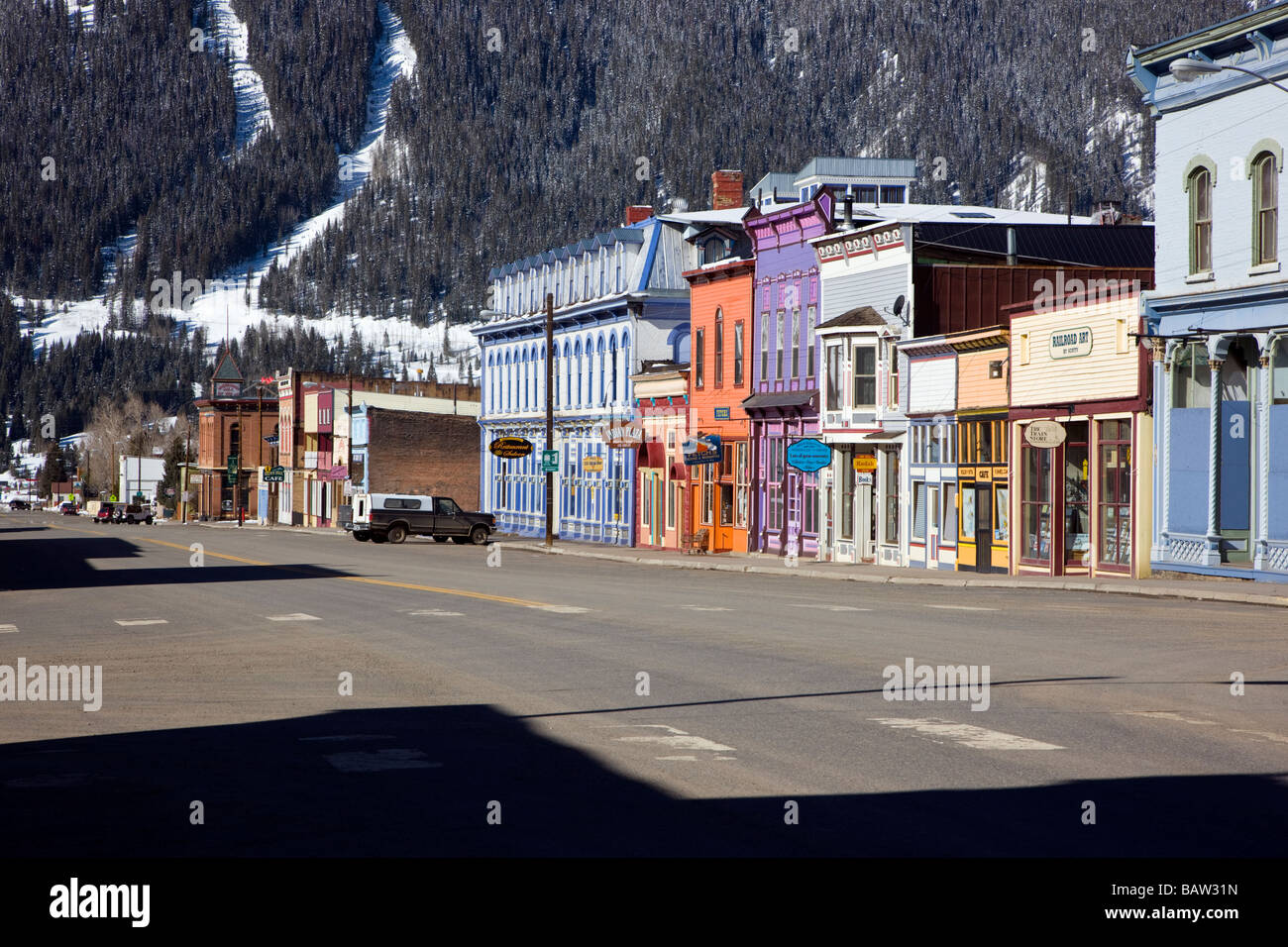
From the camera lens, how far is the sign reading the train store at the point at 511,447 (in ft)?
224

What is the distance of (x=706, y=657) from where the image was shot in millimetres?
17531

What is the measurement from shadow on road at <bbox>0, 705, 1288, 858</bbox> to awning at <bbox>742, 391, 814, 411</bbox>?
124 ft

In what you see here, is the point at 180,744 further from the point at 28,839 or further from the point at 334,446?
the point at 334,446

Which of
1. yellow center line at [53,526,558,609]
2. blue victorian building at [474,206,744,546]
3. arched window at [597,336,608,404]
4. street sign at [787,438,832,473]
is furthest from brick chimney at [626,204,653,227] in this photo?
yellow center line at [53,526,558,609]

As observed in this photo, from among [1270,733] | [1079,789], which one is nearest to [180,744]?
[1079,789]

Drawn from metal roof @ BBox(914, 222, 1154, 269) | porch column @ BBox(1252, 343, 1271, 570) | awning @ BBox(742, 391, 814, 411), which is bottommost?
porch column @ BBox(1252, 343, 1271, 570)

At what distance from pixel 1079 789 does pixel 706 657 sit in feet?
26.6

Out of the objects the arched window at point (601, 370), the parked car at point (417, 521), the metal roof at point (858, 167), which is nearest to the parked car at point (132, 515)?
the parked car at point (417, 521)

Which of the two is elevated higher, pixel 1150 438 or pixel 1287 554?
pixel 1150 438

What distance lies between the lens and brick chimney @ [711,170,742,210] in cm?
6956


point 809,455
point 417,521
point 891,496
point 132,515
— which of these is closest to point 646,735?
point 891,496

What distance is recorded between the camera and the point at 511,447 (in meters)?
68.3

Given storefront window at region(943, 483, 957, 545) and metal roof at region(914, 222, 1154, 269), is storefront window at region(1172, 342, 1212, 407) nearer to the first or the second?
storefront window at region(943, 483, 957, 545)

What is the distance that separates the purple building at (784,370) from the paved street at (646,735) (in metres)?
24.5
